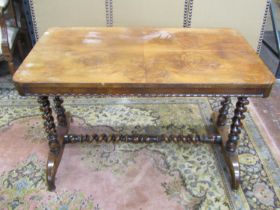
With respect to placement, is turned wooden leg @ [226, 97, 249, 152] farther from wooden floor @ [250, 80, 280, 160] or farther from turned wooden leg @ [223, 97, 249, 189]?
wooden floor @ [250, 80, 280, 160]

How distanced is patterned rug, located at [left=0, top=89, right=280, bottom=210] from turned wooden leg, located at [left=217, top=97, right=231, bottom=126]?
0.15m

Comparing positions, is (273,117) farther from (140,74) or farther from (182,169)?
(140,74)

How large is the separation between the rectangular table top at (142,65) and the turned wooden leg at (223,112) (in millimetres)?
395

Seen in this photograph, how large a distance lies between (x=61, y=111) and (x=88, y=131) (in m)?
0.24

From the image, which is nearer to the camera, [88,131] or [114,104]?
[88,131]

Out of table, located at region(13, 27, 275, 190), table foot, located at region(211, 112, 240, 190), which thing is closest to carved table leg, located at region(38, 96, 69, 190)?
table, located at region(13, 27, 275, 190)

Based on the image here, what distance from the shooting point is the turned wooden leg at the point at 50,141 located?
1.42m

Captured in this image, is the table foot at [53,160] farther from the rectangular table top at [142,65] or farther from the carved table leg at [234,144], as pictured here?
the carved table leg at [234,144]

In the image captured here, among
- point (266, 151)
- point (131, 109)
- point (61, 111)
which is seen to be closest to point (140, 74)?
point (61, 111)

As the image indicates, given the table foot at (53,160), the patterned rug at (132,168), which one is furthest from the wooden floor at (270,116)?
the table foot at (53,160)

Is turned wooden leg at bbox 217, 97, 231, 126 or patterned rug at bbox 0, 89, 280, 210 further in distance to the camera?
turned wooden leg at bbox 217, 97, 231, 126

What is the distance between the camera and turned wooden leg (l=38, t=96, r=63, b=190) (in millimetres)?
1420

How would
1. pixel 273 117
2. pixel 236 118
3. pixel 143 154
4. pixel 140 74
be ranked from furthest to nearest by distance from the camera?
1. pixel 273 117
2. pixel 143 154
3. pixel 236 118
4. pixel 140 74

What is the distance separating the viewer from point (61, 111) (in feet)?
5.88
